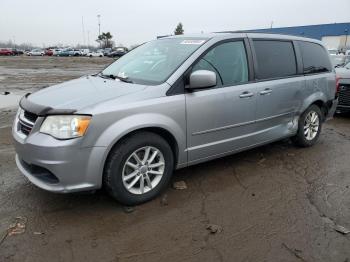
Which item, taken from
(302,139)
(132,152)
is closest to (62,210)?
(132,152)

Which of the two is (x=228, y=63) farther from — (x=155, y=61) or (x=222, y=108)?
(x=155, y=61)

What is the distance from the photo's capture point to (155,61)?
4375 millimetres

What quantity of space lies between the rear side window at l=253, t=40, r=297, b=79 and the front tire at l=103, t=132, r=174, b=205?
1.83 m

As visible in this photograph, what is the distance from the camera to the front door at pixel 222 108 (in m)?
4.00

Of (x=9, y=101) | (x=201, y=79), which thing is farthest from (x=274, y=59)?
(x=9, y=101)

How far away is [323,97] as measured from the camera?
5812 millimetres

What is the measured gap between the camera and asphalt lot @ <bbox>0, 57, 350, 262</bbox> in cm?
296

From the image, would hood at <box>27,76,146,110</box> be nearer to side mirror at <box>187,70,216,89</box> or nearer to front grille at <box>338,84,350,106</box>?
side mirror at <box>187,70,216,89</box>

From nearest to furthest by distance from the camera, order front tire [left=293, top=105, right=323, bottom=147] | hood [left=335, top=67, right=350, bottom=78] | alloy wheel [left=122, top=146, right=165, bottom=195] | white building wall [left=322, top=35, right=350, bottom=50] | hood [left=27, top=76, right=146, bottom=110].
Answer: hood [left=27, top=76, right=146, bottom=110] < alloy wheel [left=122, top=146, right=165, bottom=195] < front tire [left=293, top=105, right=323, bottom=147] < hood [left=335, top=67, right=350, bottom=78] < white building wall [left=322, top=35, right=350, bottom=50]

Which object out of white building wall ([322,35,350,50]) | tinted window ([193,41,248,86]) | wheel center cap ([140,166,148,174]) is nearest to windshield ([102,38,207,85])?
tinted window ([193,41,248,86])

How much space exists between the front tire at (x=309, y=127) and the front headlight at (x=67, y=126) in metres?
3.64

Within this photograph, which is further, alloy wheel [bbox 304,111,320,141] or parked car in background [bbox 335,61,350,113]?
parked car in background [bbox 335,61,350,113]

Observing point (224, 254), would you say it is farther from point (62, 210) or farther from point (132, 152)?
point (62, 210)

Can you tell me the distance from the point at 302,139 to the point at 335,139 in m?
1.20
